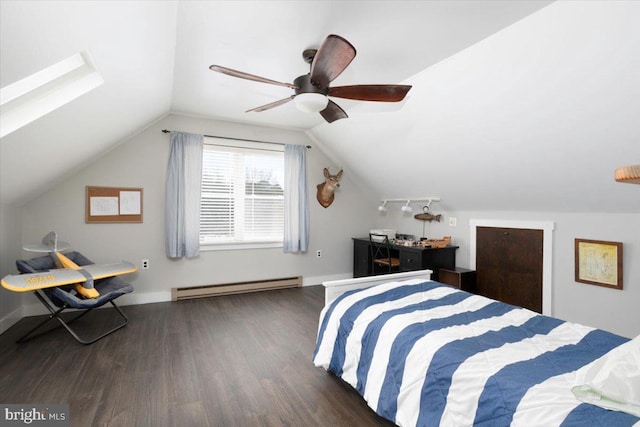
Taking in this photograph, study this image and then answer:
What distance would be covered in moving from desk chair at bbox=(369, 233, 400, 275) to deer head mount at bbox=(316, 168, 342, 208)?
34.9 inches

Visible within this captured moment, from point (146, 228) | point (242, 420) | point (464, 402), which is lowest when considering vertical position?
point (242, 420)

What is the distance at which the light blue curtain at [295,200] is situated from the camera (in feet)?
15.1

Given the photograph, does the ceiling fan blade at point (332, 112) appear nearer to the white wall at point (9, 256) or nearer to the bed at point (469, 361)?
the bed at point (469, 361)

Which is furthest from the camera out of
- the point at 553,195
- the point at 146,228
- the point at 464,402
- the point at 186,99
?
the point at 146,228

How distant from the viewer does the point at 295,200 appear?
15.2 ft

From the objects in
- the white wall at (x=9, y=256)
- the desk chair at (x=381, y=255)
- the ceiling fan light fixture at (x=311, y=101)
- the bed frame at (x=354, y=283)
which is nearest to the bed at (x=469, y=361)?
the bed frame at (x=354, y=283)

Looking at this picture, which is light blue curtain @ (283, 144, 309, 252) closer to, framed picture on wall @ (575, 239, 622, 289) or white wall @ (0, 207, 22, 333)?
white wall @ (0, 207, 22, 333)

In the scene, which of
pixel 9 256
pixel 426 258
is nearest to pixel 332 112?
pixel 426 258

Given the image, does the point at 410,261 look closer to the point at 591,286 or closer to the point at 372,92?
the point at 591,286

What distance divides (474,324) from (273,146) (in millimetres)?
3608

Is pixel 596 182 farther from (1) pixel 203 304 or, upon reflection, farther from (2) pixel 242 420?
(1) pixel 203 304

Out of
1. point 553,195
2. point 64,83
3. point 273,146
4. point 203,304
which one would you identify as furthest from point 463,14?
point 203,304

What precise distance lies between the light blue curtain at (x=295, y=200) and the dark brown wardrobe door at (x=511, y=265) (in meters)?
2.41

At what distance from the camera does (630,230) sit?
8.48ft
